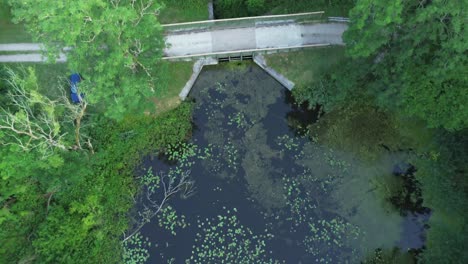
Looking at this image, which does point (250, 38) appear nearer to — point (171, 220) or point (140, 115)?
point (140, 115)

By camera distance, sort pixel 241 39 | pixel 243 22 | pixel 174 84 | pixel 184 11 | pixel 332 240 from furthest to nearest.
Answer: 1. pixel 184 11
2. pixel 174 84
3. pixel 241 39
4. pixel 243 22
5. pixel 332 240

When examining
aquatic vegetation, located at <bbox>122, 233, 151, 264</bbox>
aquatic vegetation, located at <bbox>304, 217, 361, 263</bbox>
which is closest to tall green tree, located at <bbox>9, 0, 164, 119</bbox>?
aquatic vegetation, located at <bbox>122, 233, 151, 264</bbox>

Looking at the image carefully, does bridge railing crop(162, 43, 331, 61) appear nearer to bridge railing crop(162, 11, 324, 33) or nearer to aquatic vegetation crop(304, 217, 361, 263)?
bridge railing crop(162, 11, 324, 33)

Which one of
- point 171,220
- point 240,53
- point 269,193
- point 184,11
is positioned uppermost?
point 184,11

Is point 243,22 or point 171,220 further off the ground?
point 243,22

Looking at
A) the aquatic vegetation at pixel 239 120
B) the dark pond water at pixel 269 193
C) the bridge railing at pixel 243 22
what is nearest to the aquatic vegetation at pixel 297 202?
the dark pond water at pixel 269 193

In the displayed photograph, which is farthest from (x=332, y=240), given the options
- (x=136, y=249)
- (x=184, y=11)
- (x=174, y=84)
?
(x=184, y=11)

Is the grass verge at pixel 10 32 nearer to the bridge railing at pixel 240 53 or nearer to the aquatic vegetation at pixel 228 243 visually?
the bridge railing at pixel 240 53
